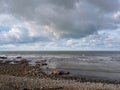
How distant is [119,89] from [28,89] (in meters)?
8.45

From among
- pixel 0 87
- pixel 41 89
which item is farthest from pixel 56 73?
pixel 0 87

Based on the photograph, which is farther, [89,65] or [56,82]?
[89,65]

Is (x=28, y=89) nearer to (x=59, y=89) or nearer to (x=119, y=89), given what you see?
(x=59, y=89)

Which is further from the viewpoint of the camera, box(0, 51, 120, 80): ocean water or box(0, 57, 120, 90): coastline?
box(0, 51, 120, 80): ocean water

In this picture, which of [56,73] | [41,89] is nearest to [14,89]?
[41,89]

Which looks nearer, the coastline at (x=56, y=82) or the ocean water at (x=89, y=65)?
the coastline at (x=56, y=82)

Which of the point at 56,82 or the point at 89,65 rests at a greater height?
the point at 89,65

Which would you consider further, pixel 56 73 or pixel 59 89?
pixel 56 73

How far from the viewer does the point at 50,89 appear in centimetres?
1773

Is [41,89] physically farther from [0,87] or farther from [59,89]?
[0,87]

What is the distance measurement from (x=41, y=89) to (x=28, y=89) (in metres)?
0.99

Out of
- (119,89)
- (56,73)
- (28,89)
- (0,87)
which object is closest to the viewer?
(0,87)

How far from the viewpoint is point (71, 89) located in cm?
1733

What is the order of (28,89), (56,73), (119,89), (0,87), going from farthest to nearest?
1. (56,73)
2. (119,89)
3. (28,89)
4. (0,87)
